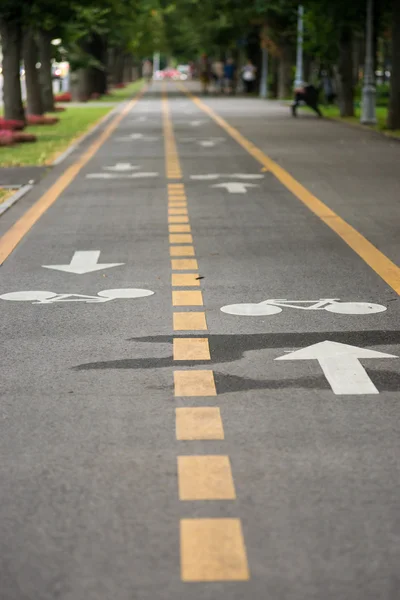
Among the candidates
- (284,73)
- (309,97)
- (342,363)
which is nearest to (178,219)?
(342,363)

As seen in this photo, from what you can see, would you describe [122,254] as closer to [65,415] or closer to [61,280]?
[61,280]

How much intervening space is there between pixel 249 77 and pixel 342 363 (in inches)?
3236

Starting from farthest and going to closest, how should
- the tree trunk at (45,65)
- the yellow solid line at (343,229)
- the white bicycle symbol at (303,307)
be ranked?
the tree trunk at (45,65) < the yellow solid line at (343,229) < the white bicycle symbol at (303,307)

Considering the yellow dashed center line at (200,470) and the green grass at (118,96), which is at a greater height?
the yellow dashed center line at (200,470)

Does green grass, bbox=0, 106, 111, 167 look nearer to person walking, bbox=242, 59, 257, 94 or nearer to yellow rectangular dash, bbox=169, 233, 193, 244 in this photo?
yellow rectangular dash, bbox=169, 233, 193, 244

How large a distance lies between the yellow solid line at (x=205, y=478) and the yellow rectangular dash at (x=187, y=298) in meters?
3.83

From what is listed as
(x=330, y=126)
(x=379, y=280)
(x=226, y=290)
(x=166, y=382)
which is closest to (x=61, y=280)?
(x=226, y=290)

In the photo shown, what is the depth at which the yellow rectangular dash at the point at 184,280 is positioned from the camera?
1011cm

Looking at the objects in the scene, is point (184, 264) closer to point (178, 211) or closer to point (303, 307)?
point (303, 307)

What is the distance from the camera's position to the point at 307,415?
6.09m

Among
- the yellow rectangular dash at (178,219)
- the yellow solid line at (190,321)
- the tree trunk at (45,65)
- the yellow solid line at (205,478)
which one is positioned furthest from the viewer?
the tree trunk at (45,65)

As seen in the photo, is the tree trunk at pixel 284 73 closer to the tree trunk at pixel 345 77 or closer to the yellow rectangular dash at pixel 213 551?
the tree trunk at pixel 345 77

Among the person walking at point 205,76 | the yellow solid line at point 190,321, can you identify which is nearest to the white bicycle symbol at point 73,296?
the yellow solid line at point 190,321

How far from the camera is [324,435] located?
573 centimetres
